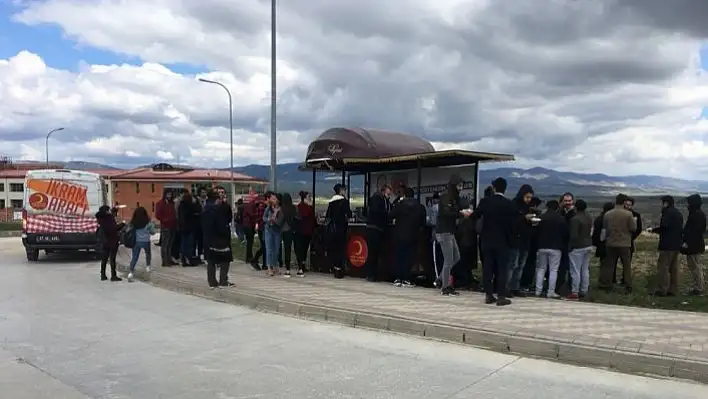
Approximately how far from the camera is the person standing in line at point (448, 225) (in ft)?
32.7

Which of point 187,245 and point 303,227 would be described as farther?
point 187,245

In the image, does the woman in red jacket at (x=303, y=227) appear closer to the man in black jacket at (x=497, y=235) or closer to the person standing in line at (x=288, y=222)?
the person standing in line at (x=288, y=222)

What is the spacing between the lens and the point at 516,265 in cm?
1002

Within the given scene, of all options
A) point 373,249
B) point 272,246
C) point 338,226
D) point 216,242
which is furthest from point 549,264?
point 216,242

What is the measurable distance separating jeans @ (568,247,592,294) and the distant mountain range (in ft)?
4.95

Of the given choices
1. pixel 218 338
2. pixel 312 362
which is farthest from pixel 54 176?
pixel 312 362

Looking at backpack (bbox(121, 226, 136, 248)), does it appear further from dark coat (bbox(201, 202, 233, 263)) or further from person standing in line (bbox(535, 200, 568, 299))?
person standing in line (bbox(535, 200, 568, 299))

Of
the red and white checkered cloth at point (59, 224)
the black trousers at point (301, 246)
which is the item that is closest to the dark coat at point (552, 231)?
the black trousers at point (301, 246)

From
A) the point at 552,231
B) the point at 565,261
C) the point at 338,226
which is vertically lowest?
the point at 565,261

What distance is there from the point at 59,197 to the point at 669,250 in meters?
16.0

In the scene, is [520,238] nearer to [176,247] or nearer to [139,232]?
[139,232]

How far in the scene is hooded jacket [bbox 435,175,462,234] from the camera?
9.95 metres

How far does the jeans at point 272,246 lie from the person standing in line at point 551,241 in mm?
5291

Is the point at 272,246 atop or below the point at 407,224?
below
